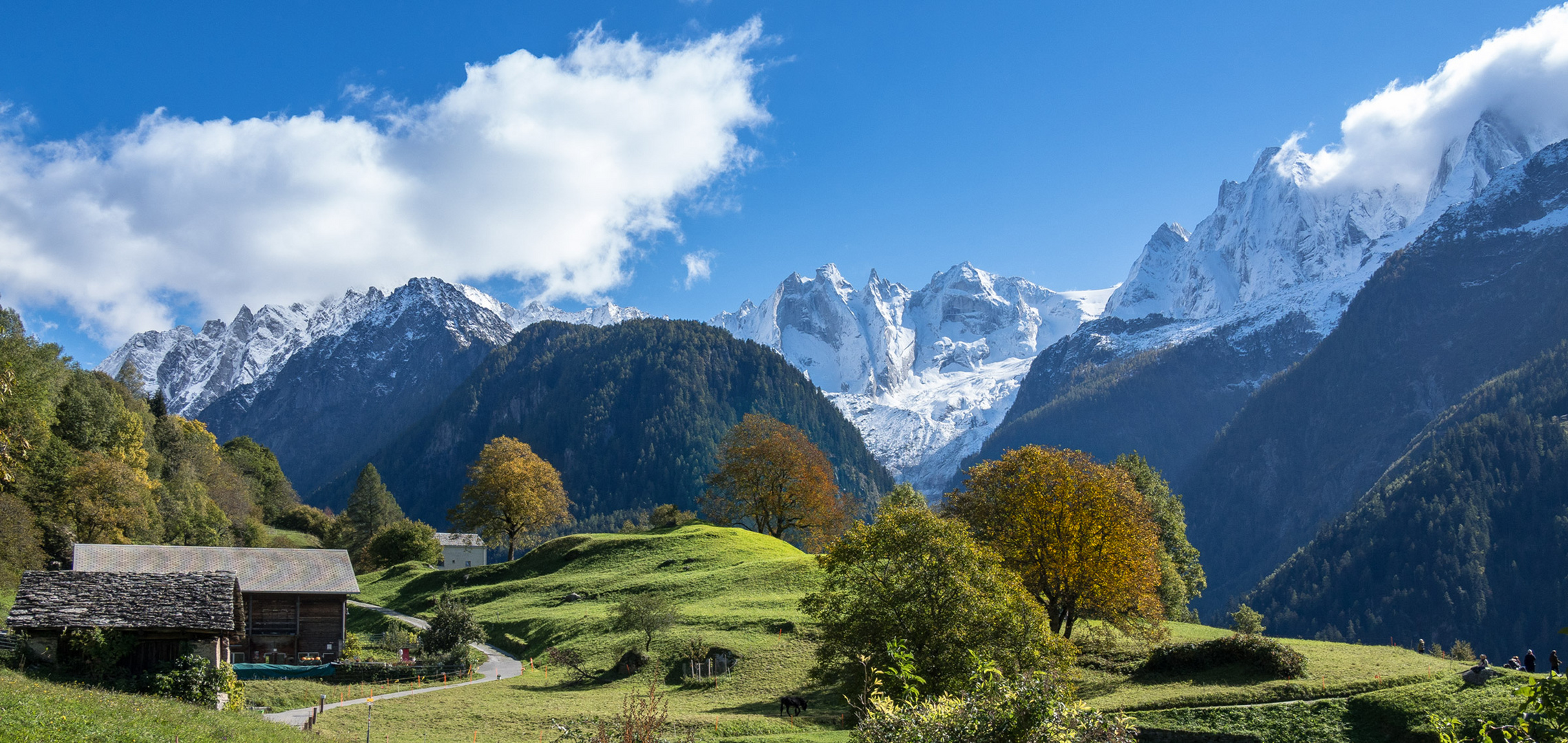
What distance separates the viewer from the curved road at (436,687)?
3359 cm

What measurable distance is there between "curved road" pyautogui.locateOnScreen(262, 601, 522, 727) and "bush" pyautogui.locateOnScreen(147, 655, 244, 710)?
5.86 feet

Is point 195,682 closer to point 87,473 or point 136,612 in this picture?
point 136,612

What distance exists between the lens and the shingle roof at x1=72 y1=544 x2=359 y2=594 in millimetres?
53656

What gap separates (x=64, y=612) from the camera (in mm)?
31641

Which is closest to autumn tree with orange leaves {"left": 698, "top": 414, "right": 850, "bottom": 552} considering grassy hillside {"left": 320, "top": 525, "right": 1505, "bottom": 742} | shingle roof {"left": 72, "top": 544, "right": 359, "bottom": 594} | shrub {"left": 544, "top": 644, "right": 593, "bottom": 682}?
grassy hillside {"left": 320, "top": 525, "right": 1505, "bottom": 742}

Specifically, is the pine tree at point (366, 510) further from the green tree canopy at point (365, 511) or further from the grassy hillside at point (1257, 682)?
the grassy hillside at point (1257, 682)

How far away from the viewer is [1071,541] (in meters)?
43.5

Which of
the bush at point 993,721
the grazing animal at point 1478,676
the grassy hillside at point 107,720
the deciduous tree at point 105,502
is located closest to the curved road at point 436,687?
the grassy hillside at point 107,720

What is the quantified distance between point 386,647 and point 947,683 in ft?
138

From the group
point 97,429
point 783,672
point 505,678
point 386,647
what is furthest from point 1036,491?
point 97,429

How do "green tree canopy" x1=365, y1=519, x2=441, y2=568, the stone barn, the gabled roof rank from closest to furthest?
the stone barn, "green tree canopy" x1=365, y1=519, x2=441, y2=568, the gabled roof

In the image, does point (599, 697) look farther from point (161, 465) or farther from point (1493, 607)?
point (1493, 607)

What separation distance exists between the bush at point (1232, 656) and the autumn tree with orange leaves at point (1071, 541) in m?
4.57

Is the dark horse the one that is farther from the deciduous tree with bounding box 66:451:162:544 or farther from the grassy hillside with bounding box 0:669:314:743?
the deciduous tree with bounding box 66:451:162:544
